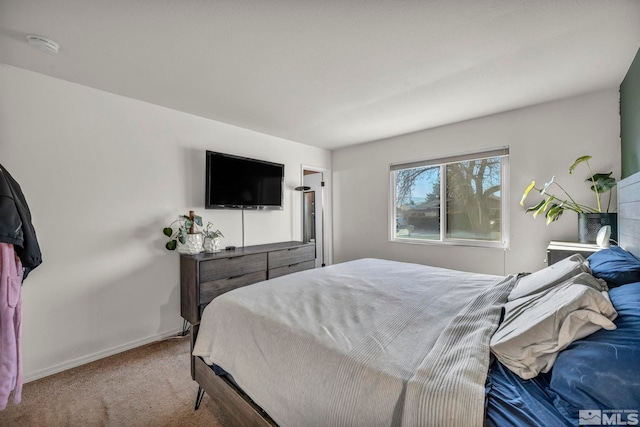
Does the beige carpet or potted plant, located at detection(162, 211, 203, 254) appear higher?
potted plant, located at detection(162, 211, 203, 254)

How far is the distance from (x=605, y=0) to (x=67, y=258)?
409 cm

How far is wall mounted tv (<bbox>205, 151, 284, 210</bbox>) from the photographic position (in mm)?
3018

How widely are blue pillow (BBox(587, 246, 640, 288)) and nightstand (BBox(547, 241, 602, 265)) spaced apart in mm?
706

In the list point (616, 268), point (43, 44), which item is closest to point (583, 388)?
point (616, 268)

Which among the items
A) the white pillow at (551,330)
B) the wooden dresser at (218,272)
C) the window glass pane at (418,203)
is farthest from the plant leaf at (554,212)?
the wooden dresser at (218,272)

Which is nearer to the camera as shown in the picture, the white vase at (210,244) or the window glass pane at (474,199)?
the white vase at (210,244)

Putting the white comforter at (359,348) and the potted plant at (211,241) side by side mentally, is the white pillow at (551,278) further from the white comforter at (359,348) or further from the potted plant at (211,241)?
the potted plant at (211,241)

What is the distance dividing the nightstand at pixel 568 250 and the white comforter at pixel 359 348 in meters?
0.74

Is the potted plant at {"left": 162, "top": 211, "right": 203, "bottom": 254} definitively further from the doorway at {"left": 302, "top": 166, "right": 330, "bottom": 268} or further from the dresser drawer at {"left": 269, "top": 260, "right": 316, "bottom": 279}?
the doorway at {"left": 302, "top": 166, "right": 330, "bottom": 268}

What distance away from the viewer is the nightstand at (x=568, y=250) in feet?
6.99

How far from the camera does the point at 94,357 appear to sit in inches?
91.9

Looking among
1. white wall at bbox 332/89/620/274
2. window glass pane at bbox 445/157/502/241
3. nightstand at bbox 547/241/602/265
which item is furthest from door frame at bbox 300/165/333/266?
nightstand at bbox 547/241/602/265

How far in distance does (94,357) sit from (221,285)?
3.86ft

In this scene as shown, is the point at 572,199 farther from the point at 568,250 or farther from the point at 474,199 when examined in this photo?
the point at 474,199
